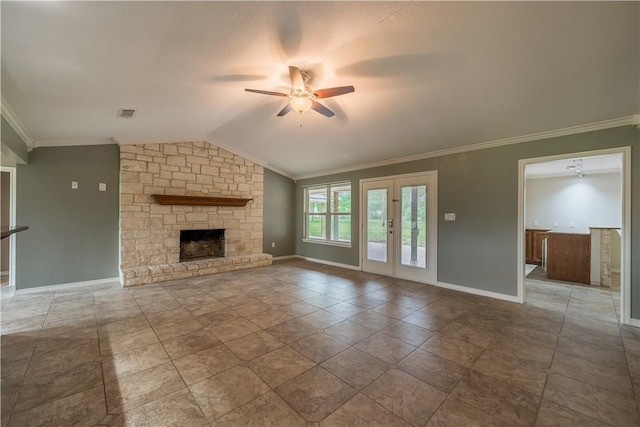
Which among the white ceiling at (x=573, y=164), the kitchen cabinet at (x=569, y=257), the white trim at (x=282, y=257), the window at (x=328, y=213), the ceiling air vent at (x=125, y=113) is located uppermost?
the ceiling air vent at (x=125, y=113)

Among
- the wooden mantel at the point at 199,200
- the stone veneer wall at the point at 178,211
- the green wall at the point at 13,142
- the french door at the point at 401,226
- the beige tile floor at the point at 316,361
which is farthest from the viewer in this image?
the wooden mantel at the point at 199,200

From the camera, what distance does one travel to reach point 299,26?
213cm

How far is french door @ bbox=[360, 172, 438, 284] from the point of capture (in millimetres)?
4742

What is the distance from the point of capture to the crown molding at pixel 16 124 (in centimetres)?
288

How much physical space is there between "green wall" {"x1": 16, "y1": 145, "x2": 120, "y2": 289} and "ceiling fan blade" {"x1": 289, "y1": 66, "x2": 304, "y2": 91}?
419cm

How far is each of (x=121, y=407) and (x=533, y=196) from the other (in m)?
8.89

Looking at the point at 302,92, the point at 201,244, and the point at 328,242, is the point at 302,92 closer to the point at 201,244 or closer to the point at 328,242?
the point at 328,242

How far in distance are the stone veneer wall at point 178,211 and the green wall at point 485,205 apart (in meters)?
4.06

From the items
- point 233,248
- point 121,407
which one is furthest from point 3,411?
point 233,248

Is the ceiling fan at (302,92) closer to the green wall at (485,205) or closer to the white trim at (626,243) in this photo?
the green wall at (485,205)

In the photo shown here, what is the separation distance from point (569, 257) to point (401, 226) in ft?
10.5

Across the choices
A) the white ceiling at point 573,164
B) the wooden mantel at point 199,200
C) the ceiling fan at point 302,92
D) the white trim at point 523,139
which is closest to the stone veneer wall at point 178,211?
the wooden mantel at point 199,200

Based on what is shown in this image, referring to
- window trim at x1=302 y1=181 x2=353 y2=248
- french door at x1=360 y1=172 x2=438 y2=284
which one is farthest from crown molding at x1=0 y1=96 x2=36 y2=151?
french door at x1=360 y1=172 x2=438 y2=284

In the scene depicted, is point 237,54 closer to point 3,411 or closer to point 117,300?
point 3,411
